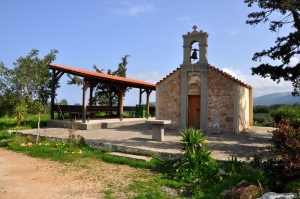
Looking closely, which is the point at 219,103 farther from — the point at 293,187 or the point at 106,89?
the point at 106,89

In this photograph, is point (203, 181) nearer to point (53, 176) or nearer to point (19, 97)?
point (53, 176)

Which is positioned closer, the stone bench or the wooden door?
the stone bench

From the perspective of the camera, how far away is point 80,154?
9.29m

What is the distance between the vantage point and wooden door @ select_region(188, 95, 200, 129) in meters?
13.8

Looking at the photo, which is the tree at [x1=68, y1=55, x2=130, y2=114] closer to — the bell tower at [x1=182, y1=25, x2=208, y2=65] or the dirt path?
the bell tower at [x1=182, y1=25, x2=208, y2=65]

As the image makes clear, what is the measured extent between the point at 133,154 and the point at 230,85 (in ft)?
22.8

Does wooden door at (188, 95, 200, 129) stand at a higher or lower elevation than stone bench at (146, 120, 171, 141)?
higher

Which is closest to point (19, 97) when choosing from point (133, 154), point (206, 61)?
point (133, 154)

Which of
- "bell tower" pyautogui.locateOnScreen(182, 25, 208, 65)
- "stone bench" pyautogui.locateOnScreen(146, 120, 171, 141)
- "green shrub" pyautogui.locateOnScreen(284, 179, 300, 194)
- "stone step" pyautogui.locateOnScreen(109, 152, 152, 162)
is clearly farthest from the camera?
"bell tower" pyautogui.locateOnScreen(182, 25, 208, 65)

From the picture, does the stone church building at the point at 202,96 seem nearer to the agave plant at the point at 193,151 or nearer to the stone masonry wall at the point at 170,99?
the stone masonry wall at the point at 170,99

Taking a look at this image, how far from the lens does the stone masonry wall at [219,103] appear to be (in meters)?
13.0

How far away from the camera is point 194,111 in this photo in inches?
550

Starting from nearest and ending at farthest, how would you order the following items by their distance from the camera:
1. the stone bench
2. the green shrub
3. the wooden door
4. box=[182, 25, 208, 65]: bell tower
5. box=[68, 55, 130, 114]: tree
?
the green shrub
the stone bench
box=[182, 25, 208, 65]: bell tower
the wooden door
box=[68, 55, 130, 114]: tree

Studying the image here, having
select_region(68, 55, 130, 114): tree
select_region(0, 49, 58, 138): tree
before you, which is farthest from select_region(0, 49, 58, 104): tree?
select_region(68, 55, 130, 114): tree
